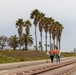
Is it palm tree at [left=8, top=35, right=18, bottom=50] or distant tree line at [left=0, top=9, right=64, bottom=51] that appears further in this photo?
palm tree at [left=8, top=35, right=18, bottom=50]

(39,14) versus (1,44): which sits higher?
(39,14)

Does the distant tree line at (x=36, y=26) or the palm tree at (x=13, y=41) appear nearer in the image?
the distant tree line at (x=36, y=26)

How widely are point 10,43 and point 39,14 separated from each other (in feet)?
117

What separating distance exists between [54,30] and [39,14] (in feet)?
79.3

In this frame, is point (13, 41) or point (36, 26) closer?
point (36, 26)

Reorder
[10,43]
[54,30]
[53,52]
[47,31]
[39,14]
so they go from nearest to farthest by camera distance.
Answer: [53,52], [39,14], [47,31], [54,30], [10,43]

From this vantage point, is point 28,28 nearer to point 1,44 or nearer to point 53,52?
point 1,44

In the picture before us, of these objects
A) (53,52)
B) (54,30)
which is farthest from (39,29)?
(53,52)

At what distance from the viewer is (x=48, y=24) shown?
110 m

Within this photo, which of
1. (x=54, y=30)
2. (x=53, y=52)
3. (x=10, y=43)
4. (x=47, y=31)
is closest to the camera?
(x=53, y=52)

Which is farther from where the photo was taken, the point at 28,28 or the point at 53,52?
the point at 28,28

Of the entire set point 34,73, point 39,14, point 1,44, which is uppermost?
point 39,14

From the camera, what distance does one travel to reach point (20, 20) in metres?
99.8

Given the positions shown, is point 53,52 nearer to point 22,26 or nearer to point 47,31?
point 22,26
